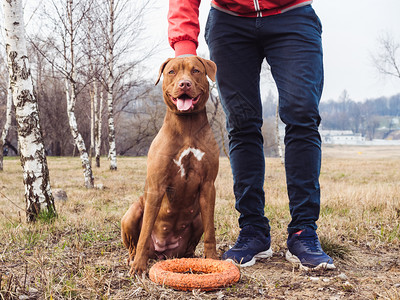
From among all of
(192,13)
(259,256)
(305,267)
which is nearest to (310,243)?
(305,267)

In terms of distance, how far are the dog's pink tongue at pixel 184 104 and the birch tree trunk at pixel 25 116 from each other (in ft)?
9.35

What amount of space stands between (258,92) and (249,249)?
47.5 inches

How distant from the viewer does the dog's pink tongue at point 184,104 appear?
2.22 meters

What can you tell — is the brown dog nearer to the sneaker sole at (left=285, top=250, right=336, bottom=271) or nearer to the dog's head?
the dog's head

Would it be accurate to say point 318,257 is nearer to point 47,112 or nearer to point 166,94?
point 166,94

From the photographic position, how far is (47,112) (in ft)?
99.7

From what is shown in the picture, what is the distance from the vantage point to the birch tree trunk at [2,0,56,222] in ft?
14.1

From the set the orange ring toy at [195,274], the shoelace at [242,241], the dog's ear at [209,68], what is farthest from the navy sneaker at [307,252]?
the dog's ear at [209,68]

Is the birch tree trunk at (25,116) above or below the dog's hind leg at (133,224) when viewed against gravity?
above

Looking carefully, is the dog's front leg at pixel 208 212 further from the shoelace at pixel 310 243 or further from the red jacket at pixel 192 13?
the red jacket at pixel 192 13

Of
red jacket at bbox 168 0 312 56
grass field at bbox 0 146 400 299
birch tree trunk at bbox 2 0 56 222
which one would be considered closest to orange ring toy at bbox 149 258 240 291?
grass field at bbox 0 146 400 299

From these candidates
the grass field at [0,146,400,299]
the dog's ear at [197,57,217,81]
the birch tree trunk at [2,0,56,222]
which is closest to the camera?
the grass field at [0,146,400,299]

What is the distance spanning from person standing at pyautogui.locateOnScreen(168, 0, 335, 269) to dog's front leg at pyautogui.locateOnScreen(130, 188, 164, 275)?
0.63m

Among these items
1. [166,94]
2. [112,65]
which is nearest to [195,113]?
[166,94]
